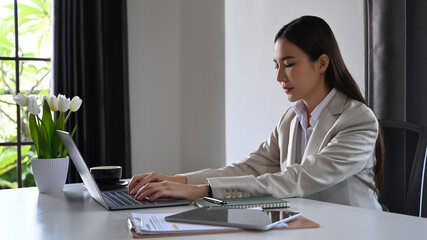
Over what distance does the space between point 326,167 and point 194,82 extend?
247 cm

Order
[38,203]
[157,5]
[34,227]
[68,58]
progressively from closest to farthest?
1. [34,227]
2. [38,203]
3. [68,58]
4. [157,5]

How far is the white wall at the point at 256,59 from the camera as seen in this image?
2.92 m

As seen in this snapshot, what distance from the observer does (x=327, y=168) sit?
157 cm

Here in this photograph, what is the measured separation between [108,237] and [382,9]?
71.7 inches

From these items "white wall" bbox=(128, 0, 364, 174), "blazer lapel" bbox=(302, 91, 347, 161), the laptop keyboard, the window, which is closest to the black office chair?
"blazer lapel" bbox=(302, 91, 347, 161)

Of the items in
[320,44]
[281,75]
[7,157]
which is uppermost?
[320,44]

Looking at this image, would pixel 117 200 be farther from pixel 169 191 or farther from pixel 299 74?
pixel 299 74

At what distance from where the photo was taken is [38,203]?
147cm

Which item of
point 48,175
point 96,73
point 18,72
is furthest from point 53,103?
point 18,72

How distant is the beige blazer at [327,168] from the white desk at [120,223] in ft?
0.31

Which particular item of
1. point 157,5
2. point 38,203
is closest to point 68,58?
point 157,5

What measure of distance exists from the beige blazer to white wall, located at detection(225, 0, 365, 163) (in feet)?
3.37

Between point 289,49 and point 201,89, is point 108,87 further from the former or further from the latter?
point 289,49

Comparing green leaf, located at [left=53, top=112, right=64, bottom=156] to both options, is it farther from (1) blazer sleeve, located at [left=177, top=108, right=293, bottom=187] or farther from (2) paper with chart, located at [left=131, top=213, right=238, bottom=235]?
(2) paper with chart, located at [left=131, top=213, right=238, bottom=235]
